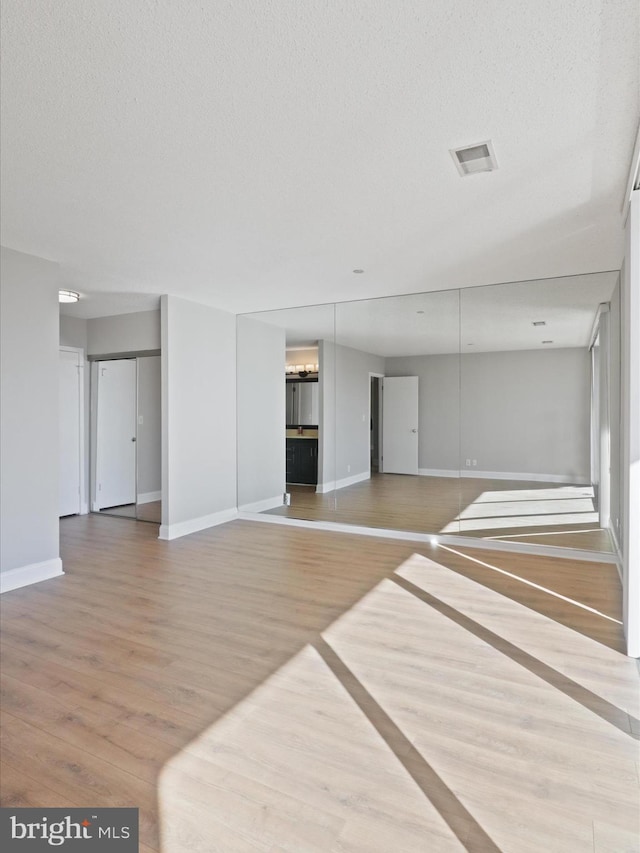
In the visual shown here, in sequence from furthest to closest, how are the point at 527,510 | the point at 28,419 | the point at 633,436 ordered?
1. the point at 527,510
2. the point at 28,419
3. the point at 633,436

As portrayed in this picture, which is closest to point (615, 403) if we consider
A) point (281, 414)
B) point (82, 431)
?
point (281, 414)

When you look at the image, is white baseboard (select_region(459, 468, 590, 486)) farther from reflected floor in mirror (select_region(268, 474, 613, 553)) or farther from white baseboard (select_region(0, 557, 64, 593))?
white baseboard (select_region(0, 557, 64, 593))

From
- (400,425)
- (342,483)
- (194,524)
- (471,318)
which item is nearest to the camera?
(471,318)

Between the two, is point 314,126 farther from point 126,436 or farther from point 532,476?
point 126,436

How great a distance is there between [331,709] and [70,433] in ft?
18.7

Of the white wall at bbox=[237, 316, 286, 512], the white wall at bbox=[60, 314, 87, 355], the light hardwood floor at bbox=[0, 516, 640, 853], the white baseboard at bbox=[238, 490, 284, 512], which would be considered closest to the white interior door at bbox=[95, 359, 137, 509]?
the white wall at bbox=[60, 314, 87, 355]

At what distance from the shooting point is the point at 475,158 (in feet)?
8.44

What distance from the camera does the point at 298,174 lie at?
9.02ft

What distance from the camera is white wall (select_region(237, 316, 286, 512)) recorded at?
6.61 m

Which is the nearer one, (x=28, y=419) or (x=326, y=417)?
(x=28, y=419)

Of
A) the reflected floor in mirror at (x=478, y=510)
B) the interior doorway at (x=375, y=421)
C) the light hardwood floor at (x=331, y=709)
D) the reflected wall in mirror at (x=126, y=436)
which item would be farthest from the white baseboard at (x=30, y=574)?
the interior doorway at (x=375, y=421)

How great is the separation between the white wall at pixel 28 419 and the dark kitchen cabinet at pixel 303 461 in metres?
2.94

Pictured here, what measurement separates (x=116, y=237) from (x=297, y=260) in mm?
1427

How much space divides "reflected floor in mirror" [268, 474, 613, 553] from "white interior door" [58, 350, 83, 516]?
3111 millimetres
